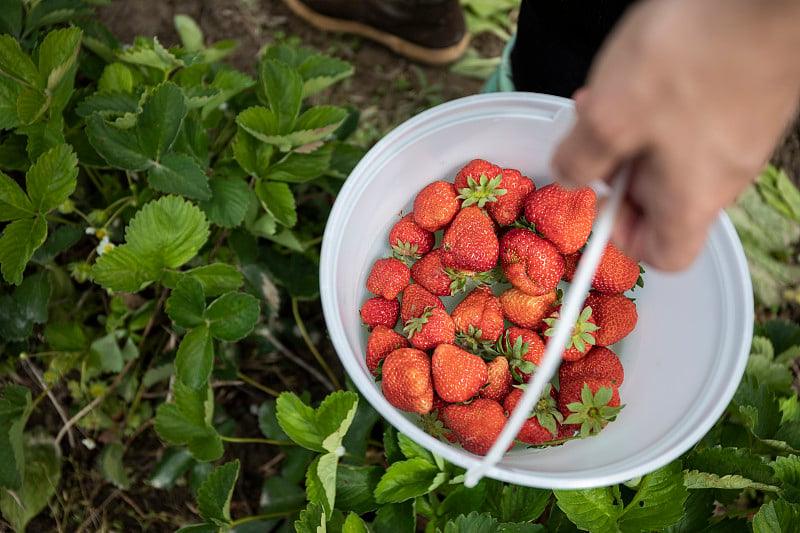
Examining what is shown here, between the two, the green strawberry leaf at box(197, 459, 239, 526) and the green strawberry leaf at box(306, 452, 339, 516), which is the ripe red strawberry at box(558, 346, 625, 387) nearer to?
the green strawberry leaf at box(306, 452, 339, 516)

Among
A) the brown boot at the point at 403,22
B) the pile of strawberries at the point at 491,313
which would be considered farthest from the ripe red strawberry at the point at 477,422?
the brown boot at the point at 403,22

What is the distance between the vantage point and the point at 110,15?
150 cm

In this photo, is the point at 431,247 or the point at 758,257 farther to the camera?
the point at 758,257

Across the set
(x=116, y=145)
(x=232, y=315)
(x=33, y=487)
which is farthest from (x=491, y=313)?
(x=33, y=487)

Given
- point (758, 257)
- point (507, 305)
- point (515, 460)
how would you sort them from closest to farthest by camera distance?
point (515, 460)
point (507, 305)
point (758, 257)

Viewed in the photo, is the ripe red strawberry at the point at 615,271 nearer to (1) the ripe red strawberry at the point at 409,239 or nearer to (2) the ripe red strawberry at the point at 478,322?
(2) the ripe red strawberry at the point at 478,322

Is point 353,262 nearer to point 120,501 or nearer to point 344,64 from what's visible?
point 344,64

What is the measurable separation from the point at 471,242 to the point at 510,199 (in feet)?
0.37

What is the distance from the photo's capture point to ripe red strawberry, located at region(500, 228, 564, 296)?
0.89m

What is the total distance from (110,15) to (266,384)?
3.44 ft

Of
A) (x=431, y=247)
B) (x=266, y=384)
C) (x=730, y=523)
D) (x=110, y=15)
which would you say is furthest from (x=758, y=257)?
(x=110, y=15)

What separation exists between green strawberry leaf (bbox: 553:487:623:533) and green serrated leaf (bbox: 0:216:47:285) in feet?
2.72

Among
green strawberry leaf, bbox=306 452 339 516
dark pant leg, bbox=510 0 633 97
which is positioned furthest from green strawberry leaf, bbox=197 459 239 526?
dark pant leg, bbox=510 0 633 97

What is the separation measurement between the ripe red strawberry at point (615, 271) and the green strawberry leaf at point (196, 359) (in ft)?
1.99
